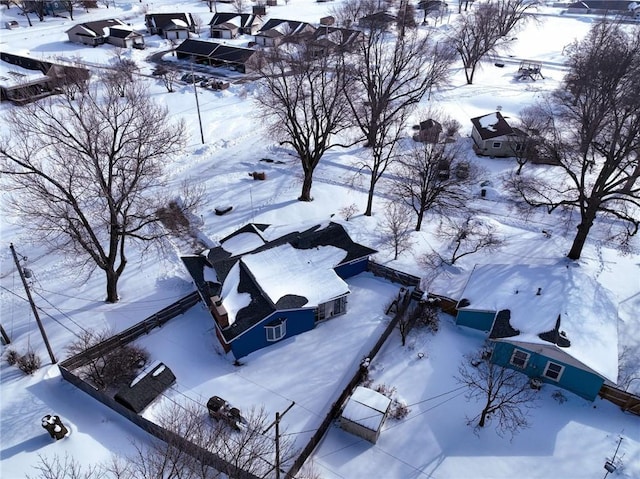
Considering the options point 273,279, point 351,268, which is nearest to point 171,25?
point 351,268

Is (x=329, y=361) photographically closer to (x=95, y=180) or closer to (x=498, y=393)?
(x=498, y=393)

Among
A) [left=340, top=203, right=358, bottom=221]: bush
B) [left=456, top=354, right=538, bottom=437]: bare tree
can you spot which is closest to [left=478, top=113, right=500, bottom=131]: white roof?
[left=340, top=203, right=358, bottom=221]: bush

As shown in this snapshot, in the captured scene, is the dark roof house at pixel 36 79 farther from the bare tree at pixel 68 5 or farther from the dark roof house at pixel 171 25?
the bare tree at pixel 68 5

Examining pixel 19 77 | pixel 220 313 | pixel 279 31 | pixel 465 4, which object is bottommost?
pixel 220 313

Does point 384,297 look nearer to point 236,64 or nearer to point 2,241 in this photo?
point 2,241

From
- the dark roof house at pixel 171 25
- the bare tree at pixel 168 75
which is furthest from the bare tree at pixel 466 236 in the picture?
the dark roof house at pixel 171 25

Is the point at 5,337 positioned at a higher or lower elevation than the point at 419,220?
lower
